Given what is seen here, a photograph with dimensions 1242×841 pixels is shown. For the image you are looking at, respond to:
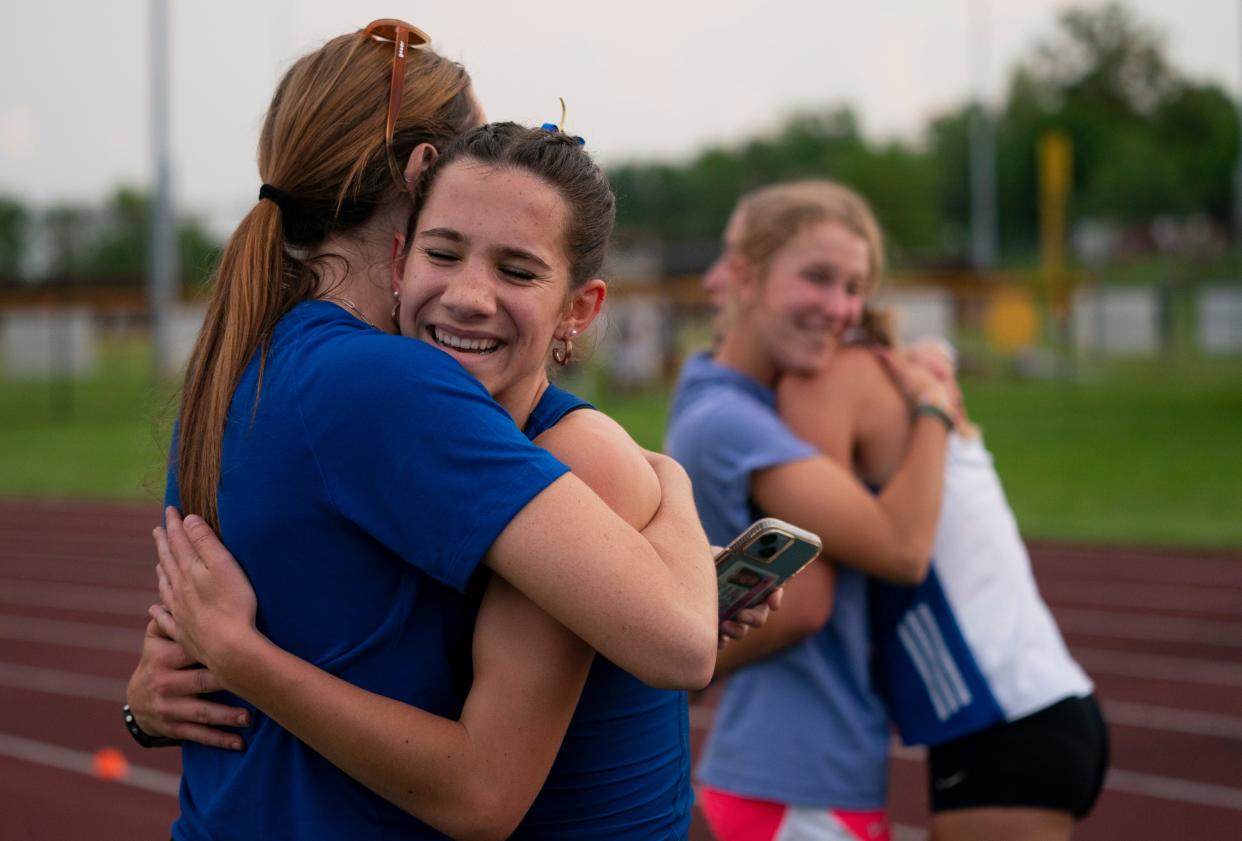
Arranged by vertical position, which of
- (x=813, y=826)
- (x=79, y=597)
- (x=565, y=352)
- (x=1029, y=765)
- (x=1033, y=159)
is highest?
(x=1033, y=159)

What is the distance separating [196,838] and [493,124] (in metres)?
0.98

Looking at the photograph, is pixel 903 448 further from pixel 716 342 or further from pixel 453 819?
pixel 453 819

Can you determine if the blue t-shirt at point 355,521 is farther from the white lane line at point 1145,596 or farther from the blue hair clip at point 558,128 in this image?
the white lane line at point 1145,596

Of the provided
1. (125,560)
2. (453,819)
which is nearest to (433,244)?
(453,819)

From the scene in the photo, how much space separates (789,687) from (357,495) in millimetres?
1571

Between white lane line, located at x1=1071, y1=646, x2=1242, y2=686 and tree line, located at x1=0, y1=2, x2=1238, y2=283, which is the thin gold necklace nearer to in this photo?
white lane line, located at x1=1071, y1=646, x2=1242, y2=686

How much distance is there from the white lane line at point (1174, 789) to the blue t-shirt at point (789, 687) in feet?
10.7

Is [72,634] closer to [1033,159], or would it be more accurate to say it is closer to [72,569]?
[72,569]

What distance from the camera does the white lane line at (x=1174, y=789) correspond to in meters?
5.63

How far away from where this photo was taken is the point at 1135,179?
66000 millimetres

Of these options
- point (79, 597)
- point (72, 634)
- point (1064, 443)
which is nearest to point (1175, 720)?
point (72, 634)

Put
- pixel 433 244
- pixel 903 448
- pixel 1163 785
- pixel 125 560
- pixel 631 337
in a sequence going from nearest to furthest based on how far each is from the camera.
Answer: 1. pixel 433 244
2. pixel 903 448
3. pixel 1163 785
4. pixel 125 560
5. pixel 631 337

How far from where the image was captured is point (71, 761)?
646 centimetres

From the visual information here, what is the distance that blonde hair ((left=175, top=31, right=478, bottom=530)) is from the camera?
172 cm
